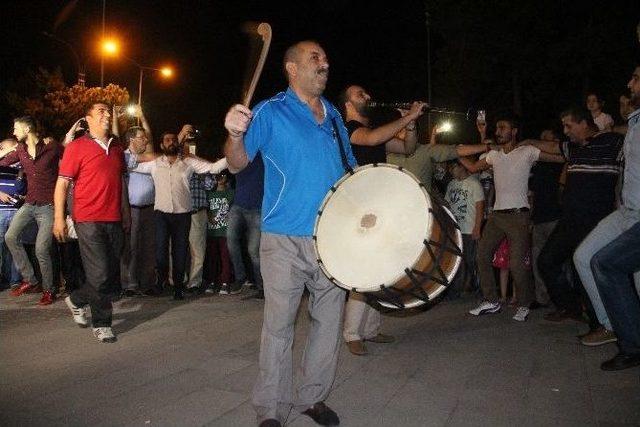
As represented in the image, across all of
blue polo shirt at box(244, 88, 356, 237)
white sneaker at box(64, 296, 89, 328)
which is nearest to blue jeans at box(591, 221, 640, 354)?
blue polo shirt at box(244, 88, 356, 237)

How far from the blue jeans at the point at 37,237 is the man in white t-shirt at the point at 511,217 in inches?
229

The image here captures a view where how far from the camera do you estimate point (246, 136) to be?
3525mm

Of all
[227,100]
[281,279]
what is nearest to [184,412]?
[281,279]

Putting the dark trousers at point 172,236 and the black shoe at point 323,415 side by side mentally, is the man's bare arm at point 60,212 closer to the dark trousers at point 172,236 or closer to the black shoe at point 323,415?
the dark trousers at point 172,236

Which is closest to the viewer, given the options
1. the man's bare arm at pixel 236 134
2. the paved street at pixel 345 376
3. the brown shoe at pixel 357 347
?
the man's bare arm at pixel 236 134

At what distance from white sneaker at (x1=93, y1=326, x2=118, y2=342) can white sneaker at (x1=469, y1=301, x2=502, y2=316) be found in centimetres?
409

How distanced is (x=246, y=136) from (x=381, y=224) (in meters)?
0.97

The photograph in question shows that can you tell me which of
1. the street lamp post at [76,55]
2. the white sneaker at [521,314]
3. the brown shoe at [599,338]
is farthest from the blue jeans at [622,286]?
the street lamp post at [76,55]

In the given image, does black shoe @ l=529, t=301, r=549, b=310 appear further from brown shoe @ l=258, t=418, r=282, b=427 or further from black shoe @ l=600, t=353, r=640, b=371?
brown shoe @ l=258, t=418, r=282, b=427

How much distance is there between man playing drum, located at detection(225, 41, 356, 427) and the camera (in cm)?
354

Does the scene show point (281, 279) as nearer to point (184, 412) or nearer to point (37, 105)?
point (184, 412)

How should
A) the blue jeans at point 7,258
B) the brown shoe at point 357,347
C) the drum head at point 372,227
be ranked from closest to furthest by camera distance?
the drum head at point 372,227 < the brown shoe at point 357,347 < the blue jeans at point 7,258

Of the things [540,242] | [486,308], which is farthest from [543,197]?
[486,308]

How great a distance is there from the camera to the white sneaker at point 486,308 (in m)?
7.07
